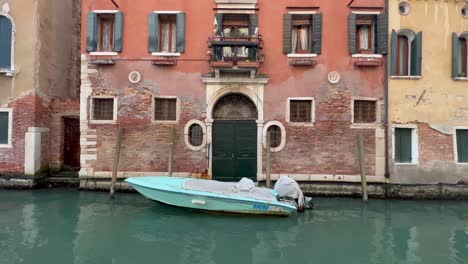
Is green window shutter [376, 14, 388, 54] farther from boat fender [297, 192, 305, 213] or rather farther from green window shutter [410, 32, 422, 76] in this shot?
boat fender [297, 192, 305, 213]

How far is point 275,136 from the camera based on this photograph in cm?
880

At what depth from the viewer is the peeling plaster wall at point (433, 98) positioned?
8555mm

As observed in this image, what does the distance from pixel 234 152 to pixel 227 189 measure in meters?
2.00

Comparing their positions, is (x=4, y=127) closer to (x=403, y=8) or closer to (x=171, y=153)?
(x=171, y=153)

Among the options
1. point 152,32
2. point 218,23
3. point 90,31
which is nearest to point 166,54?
point 152,32

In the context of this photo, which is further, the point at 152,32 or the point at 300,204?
the point at 152,32

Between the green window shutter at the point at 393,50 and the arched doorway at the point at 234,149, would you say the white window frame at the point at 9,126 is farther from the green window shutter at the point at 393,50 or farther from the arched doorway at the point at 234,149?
the green window shutter at the point at 393,50

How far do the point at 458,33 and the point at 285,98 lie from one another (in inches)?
166

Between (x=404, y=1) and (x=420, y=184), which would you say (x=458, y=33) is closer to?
(x=404, y=1)

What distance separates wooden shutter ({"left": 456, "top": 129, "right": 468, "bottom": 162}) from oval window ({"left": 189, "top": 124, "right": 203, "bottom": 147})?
5.92 m

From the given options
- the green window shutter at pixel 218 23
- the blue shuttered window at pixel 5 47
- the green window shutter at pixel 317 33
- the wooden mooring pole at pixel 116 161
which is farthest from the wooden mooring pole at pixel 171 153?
the blue shuttered window at pixel 5 47

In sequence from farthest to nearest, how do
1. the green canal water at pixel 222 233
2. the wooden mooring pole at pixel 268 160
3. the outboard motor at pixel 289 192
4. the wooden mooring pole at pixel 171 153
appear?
the wooden mooring pole at pixel 171 153, the wooden mooring pole at pixel 268 160, the outboard motor at pixel 289 192, the green canal water at pixel 222 233

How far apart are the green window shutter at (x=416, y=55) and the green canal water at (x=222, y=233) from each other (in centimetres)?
297

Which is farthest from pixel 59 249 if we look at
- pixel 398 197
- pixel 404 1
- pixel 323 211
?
pixel 404 1
